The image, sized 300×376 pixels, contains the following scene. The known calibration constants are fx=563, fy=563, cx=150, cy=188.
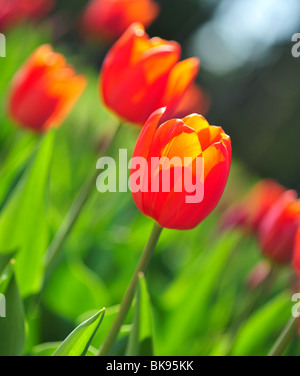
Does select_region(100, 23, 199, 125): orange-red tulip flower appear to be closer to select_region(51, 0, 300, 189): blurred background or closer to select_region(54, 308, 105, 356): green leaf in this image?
select_region(54, 308, 105, 356): green leaf

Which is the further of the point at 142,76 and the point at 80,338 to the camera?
the point at 142,76

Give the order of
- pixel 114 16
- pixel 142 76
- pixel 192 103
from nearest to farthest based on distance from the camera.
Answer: pixel 142 76
pixel 114 16
pixel 192 103

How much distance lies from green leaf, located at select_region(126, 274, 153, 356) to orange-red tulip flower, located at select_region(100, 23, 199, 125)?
22 centimetres

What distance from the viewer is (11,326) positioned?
513 mm

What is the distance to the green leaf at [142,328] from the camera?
1.67 ft

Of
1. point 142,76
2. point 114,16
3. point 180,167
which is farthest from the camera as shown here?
point 114,16

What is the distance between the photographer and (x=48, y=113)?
2.63ft

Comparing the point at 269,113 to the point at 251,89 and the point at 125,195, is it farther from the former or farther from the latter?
the point at 125,195

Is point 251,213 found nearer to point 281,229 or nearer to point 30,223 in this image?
point 281,229

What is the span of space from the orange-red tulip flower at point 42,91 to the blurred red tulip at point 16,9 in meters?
0.51

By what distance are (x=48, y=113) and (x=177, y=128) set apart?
1.28 ft

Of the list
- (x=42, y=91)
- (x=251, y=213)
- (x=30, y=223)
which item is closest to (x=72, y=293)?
(x=30, y=223)

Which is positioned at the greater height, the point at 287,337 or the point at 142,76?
the point at 142,76

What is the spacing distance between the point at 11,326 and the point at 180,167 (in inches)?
8.5
